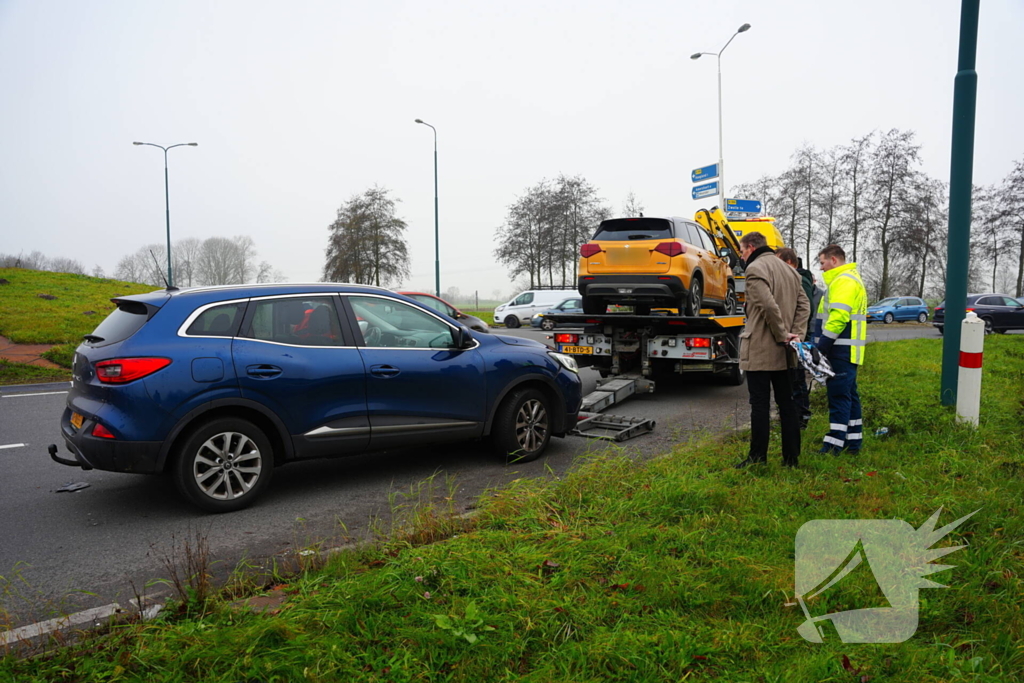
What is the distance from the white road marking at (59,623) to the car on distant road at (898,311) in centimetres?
3774

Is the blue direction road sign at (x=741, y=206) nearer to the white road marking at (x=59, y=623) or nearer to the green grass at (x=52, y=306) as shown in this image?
the green grass at (x=52, y=306)

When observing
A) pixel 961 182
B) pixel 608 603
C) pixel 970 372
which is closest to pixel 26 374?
pixel 608 603

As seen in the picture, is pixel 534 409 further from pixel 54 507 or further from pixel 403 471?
pixel 54 507

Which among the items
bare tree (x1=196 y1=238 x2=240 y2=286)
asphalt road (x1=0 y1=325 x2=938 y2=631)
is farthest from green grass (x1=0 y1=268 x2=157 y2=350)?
bare tree (x1=196 y1=238 x2=240 y2=286)

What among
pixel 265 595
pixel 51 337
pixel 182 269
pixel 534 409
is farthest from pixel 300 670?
pixel 182 269

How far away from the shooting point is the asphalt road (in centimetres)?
368

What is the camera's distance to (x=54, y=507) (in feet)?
16.1

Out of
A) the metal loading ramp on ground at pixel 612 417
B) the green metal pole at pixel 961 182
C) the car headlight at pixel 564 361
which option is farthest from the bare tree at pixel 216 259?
the green metal pole at pixel 961 182

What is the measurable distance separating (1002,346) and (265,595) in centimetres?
1688

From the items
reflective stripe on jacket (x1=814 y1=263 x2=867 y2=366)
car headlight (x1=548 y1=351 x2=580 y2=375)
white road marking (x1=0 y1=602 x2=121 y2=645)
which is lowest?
white road marking (x1=0 y1=602 x2=121 y2=645)

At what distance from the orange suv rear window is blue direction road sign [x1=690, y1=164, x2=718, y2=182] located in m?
10.1

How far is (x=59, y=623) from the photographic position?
2916mm

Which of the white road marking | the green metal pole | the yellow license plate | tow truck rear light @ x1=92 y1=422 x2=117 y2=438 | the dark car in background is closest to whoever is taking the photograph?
the white road marking

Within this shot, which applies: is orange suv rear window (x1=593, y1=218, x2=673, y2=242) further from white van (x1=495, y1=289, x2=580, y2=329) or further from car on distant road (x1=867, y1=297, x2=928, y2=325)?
car on distant road (x1=867, y1=297, x2=928, y2=325)
